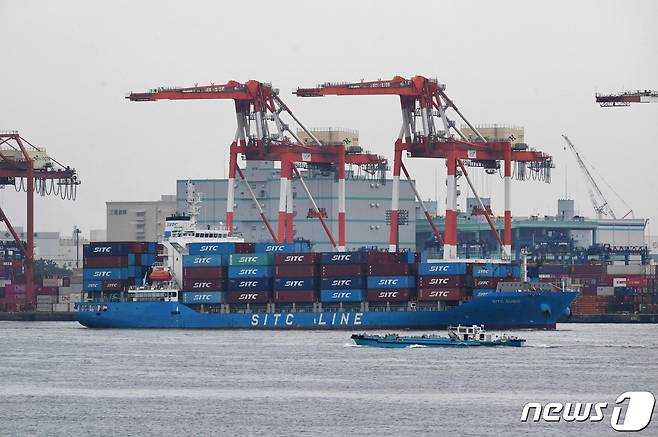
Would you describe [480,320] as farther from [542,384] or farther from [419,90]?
[542,384]

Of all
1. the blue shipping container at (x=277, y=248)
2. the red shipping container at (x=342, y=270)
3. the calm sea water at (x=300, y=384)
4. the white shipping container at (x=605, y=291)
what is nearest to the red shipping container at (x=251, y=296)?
the blue shipping container at (x=277, y=248)

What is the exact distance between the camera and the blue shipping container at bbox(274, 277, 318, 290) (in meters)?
108

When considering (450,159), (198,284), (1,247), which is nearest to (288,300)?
(198,284)

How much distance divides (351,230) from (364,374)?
317 ft

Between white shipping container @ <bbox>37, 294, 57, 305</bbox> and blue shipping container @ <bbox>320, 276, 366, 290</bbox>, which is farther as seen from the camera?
white shipping container @ <bbox>37, 294, 57, 305</bbox>

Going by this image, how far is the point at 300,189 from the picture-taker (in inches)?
6703

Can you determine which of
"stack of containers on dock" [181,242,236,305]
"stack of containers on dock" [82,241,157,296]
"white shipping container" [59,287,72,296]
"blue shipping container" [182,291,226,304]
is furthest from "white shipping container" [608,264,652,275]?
"stack of containers on dock" [82,241,157,296]

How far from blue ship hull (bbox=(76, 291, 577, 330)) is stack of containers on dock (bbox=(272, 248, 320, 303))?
4.00 ft

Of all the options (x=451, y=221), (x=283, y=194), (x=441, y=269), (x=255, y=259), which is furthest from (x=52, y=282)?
(x=441, y=269)

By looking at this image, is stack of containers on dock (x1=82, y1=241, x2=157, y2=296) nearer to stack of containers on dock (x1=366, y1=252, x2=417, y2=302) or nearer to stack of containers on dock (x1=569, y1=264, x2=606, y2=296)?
stack of containers on dock (x1=366, y1=252, x2=417, y2=302)

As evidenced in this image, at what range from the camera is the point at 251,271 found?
110 metres

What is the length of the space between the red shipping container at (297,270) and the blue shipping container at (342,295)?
1.39 meters

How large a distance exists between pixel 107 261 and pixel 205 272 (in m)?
7.19

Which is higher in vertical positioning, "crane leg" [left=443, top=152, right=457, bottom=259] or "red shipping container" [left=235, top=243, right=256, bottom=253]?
"crane leg" [left=443, top=152, right=457, bottom=259]
